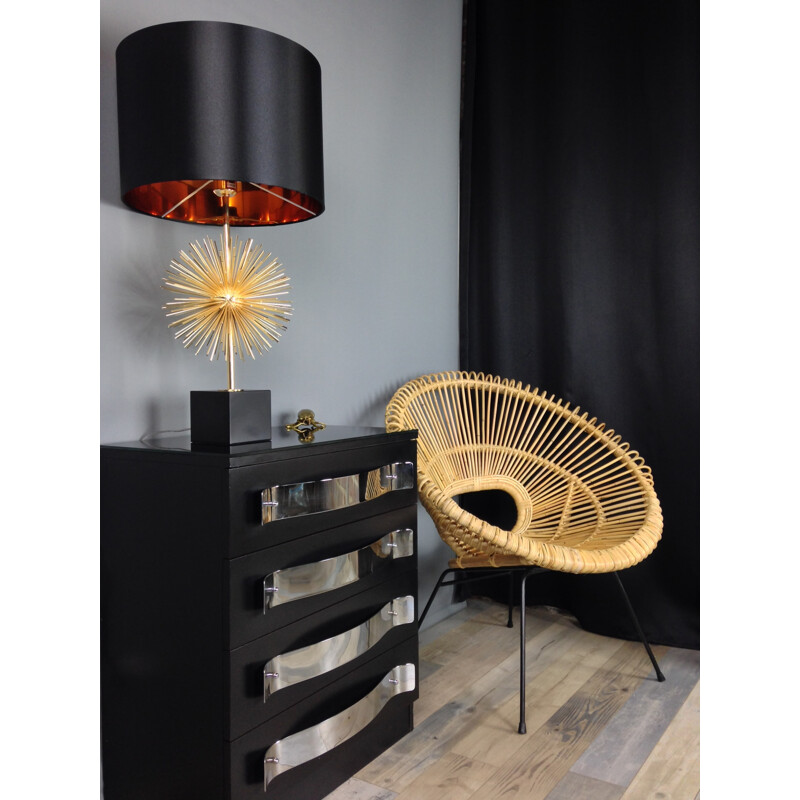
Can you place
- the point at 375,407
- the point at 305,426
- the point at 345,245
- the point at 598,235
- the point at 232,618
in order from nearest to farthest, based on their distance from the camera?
the point at 232,618
the point at 305,426
the point at 345,245
the point at 375,407
the point at 598,235

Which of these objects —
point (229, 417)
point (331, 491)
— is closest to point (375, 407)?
point (331, 491)

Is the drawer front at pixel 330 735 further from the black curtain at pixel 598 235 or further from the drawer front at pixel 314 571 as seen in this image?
the black curtain at pixel 598 235

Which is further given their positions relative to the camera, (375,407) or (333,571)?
(375,407)

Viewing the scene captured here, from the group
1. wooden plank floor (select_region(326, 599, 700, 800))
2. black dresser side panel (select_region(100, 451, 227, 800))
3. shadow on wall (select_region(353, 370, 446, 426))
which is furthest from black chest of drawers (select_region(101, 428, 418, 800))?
shadow on wall (select_region(353, 370, 446, 426))

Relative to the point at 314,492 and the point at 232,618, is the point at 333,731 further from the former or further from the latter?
the point at 314,492

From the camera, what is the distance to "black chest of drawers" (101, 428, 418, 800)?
1.14 m

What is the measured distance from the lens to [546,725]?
5.28 ft

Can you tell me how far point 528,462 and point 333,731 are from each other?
107cm

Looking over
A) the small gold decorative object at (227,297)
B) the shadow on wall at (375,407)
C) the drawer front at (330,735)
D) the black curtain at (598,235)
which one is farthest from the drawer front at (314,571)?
the black curtain at (598,235)

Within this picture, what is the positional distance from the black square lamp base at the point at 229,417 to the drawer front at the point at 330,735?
49 cm

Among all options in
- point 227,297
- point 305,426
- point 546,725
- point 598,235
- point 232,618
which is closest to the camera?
point 232,618

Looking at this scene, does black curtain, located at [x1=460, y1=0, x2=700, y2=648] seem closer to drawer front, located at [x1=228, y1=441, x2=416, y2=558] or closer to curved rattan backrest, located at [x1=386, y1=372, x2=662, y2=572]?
curved rattan backrest, located at [x1=386, y1=372, x2=662, y2=572]
